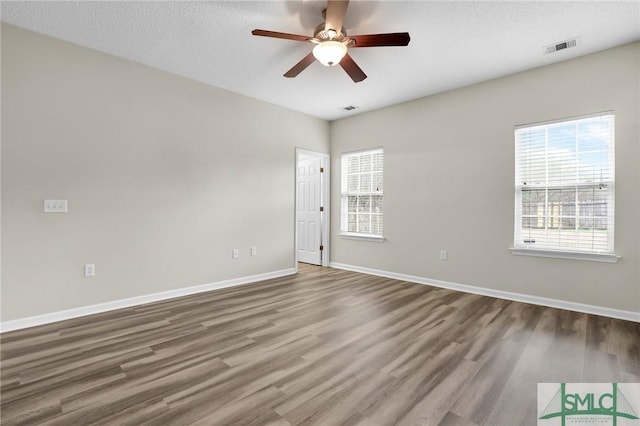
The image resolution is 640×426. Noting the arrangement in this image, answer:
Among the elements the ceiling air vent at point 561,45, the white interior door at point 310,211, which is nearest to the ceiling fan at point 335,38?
the ceiling air vent at point 561,45

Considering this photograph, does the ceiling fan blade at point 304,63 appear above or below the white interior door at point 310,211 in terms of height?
above

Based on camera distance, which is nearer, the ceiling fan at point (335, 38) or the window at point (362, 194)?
the ceiling fan at point (335, 38)

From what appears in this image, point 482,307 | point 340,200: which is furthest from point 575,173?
point 340,200

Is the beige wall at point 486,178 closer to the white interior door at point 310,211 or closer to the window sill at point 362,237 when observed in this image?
the window sill at point 362,237

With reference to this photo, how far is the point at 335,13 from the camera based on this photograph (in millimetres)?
2381

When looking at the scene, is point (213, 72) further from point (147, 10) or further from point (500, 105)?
point (500, 105)

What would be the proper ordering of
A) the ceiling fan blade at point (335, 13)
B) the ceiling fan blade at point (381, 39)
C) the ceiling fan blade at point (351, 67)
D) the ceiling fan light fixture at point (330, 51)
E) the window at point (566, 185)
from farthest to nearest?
the window at point (566, 185) < the ceiling fan blade at point (351, 67) < the ceiling fan light fixture at point (330, 51) < the ceiling fan blade at point (381, 39) < the ceiling fan blade at point (335, 13)

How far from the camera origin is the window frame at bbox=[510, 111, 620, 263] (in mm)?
3234

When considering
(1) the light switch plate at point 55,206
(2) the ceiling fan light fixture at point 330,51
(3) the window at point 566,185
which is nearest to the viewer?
(2) the ceiling fan light fixture at point 330,51

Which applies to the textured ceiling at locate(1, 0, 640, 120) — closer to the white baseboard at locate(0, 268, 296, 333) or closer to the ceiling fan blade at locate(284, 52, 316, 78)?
the ceiling fan blade at locate(284, 52, 316, 78)

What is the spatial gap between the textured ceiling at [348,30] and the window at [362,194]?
5.46ft

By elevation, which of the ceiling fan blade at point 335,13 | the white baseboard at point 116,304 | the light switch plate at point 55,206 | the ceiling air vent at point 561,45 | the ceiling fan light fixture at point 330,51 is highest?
the ceiling air vent at point 561,45

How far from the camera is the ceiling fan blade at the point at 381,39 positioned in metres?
2.42

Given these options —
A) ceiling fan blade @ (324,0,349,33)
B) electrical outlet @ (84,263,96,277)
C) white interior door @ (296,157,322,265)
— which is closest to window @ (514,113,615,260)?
A: ceiling fan blade @ (324,0,349,33)
